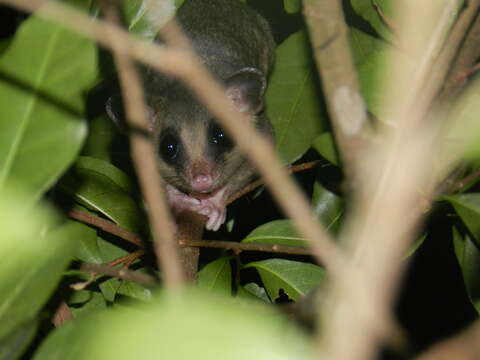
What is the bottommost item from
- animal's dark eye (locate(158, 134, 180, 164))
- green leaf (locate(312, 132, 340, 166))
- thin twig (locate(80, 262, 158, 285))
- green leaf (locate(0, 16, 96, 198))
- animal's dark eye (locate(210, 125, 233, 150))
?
animal's dark eye (locate(158, 134, 180, 164))

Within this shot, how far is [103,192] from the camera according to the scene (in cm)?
287

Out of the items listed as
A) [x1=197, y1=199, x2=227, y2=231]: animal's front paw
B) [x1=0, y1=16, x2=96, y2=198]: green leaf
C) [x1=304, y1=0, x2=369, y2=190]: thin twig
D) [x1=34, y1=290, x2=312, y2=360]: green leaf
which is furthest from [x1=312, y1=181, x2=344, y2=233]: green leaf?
[x1=34, y1=290, x2=312, y2=360]: green leaf

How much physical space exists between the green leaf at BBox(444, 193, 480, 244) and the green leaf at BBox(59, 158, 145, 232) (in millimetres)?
1379

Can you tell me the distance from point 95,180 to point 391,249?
91.8 inches

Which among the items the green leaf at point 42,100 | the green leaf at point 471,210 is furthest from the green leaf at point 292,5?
the green leaf at point 42,100

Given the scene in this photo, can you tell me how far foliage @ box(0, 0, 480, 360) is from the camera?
78cm

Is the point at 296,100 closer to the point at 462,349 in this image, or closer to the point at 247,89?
the point at 247,89

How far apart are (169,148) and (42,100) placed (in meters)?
3.38

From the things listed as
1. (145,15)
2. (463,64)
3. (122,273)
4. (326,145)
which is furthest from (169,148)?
(463,64)

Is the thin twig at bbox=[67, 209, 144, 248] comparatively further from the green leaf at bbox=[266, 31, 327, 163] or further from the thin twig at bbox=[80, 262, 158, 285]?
the green leaf at bbox=[266, 31, 327, 163]

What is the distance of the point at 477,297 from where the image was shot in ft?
7.98

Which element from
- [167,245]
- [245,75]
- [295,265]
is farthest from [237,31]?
[167,245]

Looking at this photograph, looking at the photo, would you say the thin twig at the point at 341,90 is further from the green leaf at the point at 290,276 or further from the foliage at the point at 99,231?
the green leaf at the point at 290,276

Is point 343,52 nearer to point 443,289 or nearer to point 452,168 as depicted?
point 452,168
